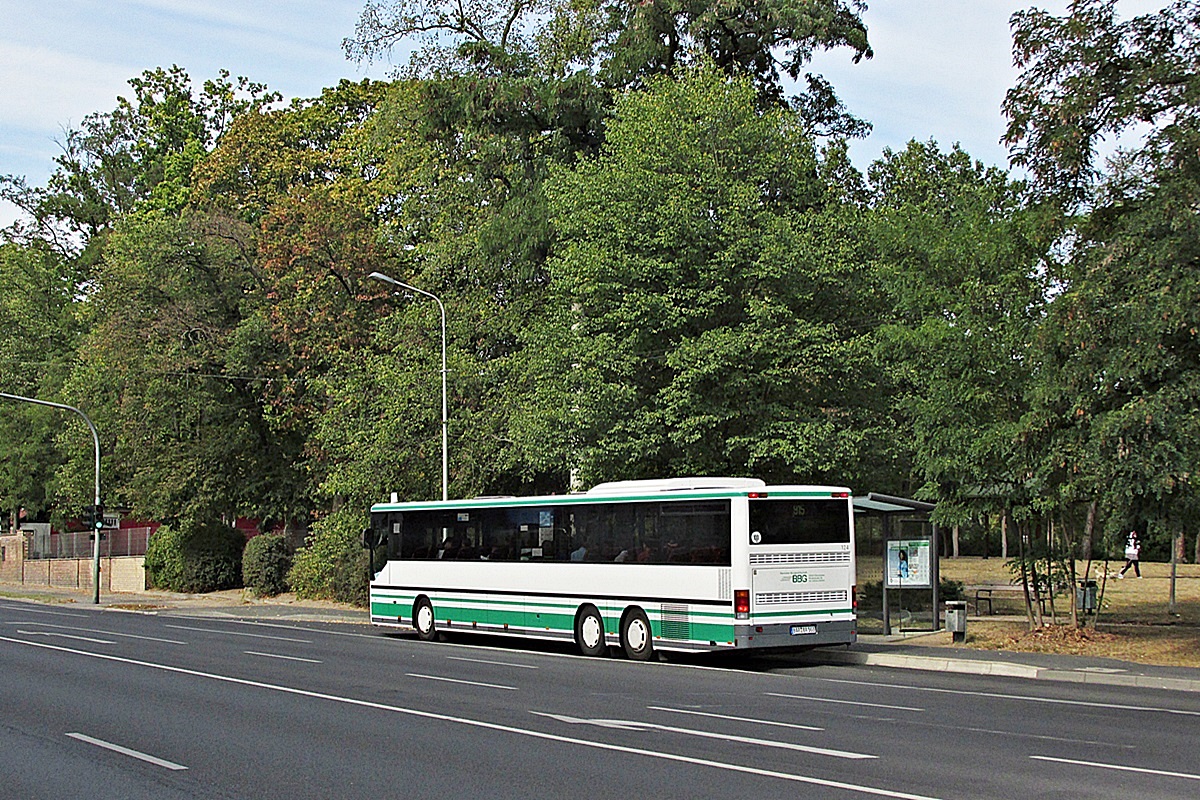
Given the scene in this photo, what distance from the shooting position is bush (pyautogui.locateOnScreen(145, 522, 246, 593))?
→ 5362 centimetres

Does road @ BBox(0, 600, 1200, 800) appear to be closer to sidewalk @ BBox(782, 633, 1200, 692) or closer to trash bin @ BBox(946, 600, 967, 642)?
sidewalk @ BBox(782, 633, 1200, 692)

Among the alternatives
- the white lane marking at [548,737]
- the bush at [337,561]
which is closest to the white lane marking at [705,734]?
the white lane marking at [548,737]

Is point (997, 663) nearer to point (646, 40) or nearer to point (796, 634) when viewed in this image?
point (796, 634)

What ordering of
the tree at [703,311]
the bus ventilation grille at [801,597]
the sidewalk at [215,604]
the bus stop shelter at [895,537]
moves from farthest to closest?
the sidewalk at [215,604] → the tree at [703,311] → the bus stop shelter at [895,537] → the bus ventilation grille at [801,597]

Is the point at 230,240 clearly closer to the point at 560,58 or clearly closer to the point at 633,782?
the point at 560,58

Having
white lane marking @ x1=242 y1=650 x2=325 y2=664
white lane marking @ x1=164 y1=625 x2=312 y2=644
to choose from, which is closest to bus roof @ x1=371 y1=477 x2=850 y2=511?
white lane marking @ x1=242 y1=650 x2=325 y2=664

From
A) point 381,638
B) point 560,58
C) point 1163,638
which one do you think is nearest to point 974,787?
point 1163,638

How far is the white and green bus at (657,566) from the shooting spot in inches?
837

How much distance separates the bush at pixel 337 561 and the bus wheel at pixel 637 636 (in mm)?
17830

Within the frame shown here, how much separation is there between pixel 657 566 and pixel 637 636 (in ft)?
5.01

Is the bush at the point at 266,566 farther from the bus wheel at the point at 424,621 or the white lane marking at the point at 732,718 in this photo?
the white lane marking at the point at 732,718

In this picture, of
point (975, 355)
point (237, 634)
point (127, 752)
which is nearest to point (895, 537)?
point (975, 355)

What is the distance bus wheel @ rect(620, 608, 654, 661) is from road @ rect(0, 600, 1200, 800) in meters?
0.60

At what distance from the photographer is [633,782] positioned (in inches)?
395
